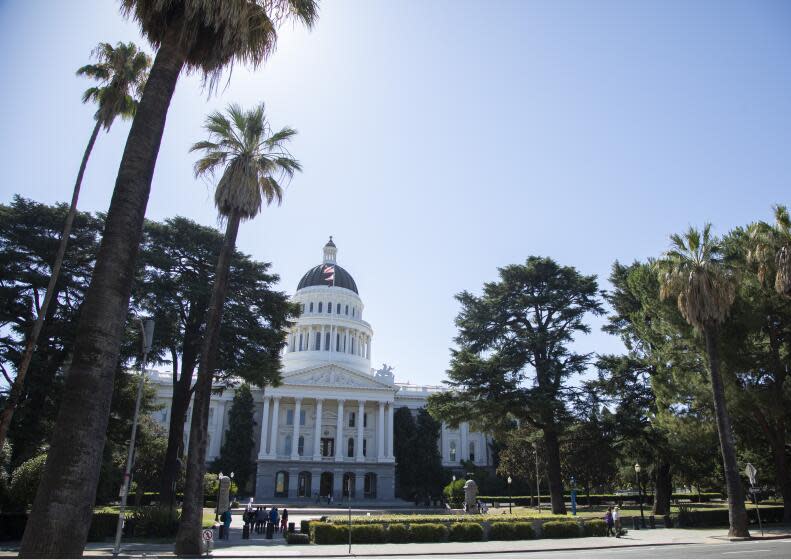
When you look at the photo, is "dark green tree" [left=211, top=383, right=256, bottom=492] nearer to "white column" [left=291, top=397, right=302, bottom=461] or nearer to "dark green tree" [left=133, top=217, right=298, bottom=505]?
"white column" [left=291, top=397, right=302, bottom=461]

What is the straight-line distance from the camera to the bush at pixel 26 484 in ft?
68.5

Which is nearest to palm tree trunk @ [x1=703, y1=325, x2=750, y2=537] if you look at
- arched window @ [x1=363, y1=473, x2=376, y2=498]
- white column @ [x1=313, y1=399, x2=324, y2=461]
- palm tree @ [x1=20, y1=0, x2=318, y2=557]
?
palm tree @ [x1=20, y1=0, x2=318, y2=557]

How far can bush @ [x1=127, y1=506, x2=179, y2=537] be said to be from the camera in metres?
22.8

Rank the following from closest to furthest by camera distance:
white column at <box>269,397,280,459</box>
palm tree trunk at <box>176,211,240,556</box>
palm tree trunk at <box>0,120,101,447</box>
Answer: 1. palm tree trunk at <box>176,211,240,556</box>
2. palm tree trunk at <box>0,120,101,447</box>
3. white column at <box>269,397,280,459</box>

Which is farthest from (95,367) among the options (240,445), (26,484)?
(240,445)

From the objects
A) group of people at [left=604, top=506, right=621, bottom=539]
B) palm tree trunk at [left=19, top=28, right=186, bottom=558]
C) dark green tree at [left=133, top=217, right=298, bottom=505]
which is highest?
dark green tree at [left=133, top=217, right=298, bottom=505]

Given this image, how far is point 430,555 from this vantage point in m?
18.8

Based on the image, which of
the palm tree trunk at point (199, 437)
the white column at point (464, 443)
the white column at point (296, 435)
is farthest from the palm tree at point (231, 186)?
the white column at point (464, 443)

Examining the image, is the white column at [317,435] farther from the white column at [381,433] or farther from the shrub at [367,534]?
the shrub at [367,534]

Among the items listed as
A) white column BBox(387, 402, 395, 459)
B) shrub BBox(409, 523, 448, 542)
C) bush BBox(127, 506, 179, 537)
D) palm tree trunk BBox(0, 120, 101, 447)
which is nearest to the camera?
palm tree trunk BBox(0, 120, 101, 447)

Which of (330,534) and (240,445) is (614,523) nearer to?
(330,534)

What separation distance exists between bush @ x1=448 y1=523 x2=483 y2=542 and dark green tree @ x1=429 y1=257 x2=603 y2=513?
923cm

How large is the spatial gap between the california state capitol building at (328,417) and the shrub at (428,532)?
3544 cm

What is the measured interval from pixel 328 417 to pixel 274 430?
8149 mm
